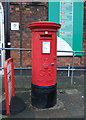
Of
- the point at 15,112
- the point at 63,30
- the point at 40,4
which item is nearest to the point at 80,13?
the point at 63,30

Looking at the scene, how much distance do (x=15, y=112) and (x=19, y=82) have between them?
7.30ft

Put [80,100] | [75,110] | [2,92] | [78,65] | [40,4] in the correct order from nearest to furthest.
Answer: [75,110] → [80,100] → [2,92] → [40,4] → [78,65]

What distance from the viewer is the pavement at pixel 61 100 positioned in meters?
3.21

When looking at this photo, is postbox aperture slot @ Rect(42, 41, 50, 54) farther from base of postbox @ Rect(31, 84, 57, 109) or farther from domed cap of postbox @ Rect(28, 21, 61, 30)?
base of postbox @ Rect(31, 84, 57, 109)

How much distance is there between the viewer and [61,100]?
13.1 feet

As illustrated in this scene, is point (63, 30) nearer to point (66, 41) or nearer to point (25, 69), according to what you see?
point (66, 41)

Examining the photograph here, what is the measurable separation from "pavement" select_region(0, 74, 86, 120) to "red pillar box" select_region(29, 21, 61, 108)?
8.4 inches

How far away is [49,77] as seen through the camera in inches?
138

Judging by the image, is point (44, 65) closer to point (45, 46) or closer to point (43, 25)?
point (45, 46)

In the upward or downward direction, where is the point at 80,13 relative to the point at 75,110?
upward

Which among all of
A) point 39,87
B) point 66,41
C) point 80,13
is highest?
point 80,13

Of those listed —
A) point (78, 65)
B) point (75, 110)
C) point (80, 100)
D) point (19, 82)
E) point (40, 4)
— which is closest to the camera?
point (75, 110)

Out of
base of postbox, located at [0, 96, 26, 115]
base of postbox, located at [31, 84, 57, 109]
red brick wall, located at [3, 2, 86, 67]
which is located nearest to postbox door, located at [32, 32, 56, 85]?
base of postbox, located at [31, 84, 57, 109]

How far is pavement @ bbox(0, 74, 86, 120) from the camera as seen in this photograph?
126 inches
